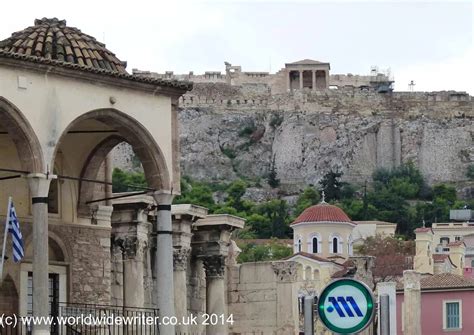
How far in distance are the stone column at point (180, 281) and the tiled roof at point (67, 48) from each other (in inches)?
212

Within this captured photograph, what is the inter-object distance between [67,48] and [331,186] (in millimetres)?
119527

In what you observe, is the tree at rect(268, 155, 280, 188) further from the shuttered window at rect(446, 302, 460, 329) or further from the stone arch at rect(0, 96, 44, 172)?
Answer: the stone arch at rect(0, 96, 44, 172)

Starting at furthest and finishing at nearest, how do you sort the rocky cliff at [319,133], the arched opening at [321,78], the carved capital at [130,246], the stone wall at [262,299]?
the arched opening at [321,78]
the rocky cliff at [319,133]
the stone wall at [262,299]
the carved capital at [130,246]

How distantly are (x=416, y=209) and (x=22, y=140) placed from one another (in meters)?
121

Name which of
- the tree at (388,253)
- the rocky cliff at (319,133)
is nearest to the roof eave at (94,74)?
the tree at (388,253)

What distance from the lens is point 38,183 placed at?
20922mm

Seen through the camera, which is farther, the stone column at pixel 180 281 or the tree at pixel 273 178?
the tree at pixel 273 178

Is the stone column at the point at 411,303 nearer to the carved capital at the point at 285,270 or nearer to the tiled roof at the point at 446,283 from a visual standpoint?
the tiled roof at the point at 446,283

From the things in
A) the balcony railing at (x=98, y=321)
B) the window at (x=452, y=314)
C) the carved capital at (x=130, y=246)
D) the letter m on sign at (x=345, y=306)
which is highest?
the carved capital at (x=130, y=246)

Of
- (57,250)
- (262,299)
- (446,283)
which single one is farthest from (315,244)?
(57,250)

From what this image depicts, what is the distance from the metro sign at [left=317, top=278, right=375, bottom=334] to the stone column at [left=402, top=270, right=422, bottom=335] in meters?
41.2

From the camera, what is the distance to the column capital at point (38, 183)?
20.9 m

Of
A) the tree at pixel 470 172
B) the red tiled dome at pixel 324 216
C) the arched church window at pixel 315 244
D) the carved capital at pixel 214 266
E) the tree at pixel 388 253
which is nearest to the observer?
the carved capital at pixel 214 266

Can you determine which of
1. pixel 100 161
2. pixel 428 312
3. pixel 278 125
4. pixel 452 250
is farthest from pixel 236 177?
pixel 100 161
